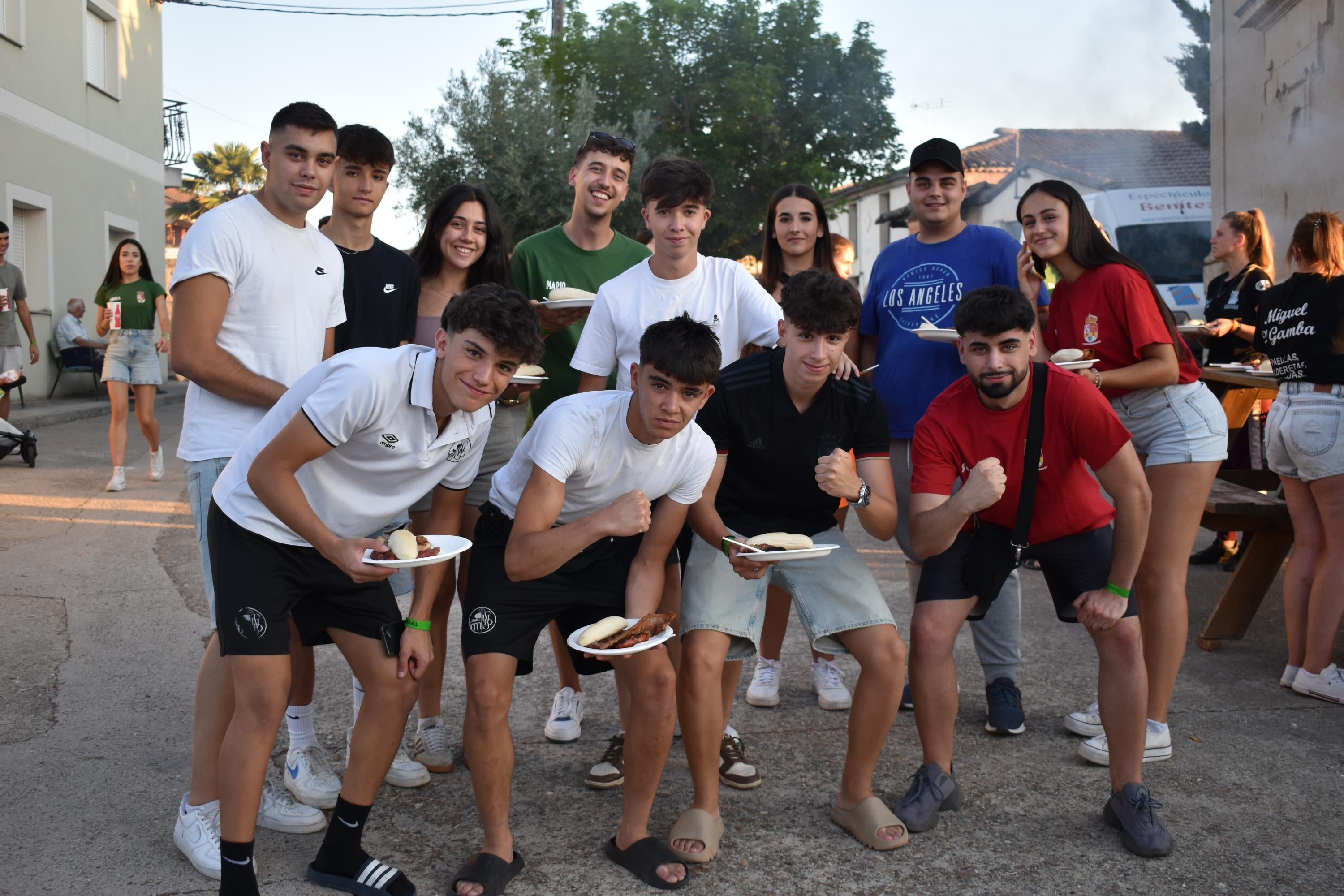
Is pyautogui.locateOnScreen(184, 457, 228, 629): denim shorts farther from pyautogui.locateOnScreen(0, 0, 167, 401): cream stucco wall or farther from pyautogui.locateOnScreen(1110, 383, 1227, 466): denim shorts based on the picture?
pyautogui.locateOnScreen(0, 0, 167, 401): cream stucco wall

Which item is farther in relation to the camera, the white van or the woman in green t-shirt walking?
the white van

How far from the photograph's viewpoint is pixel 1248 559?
5.07 metres

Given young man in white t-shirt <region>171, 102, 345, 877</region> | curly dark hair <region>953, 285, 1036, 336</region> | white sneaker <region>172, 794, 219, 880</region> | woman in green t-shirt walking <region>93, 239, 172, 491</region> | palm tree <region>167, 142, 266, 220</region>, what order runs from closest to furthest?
white sneaker <region>172, 794, 219, 880</region>, young man in white t-shirt <region>171, 102, 345, 877</region>, curly dark hair <region>953, 285, 1036, 336</region>, woman in green t-shirt walking <region>93, 239, 172, 491</region>, palm tree <region>167, 142, 266, 220</region>

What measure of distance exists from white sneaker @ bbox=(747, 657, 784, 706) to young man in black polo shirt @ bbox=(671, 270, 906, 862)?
94 centimetres

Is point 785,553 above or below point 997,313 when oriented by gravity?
below

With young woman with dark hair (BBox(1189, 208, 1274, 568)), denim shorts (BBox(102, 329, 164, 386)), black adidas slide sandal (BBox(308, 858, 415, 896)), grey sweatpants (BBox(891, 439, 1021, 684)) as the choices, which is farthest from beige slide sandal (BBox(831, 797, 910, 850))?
denim shorts (BBox(102, 329, 164, 386))

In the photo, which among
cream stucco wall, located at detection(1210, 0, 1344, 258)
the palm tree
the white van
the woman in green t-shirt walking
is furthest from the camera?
the palm tree

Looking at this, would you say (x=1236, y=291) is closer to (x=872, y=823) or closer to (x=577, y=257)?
(x=577, y=257)

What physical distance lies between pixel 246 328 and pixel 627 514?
127cm

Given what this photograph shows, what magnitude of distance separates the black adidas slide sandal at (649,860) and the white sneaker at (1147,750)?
5.29ft

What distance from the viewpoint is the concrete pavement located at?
9.70 feet

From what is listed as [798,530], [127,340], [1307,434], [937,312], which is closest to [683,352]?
[798,530]

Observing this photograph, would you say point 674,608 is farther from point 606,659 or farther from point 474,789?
point 474,789

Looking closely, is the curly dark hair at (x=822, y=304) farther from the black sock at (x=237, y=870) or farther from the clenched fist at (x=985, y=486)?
the black sock at (x=237, y=870)
